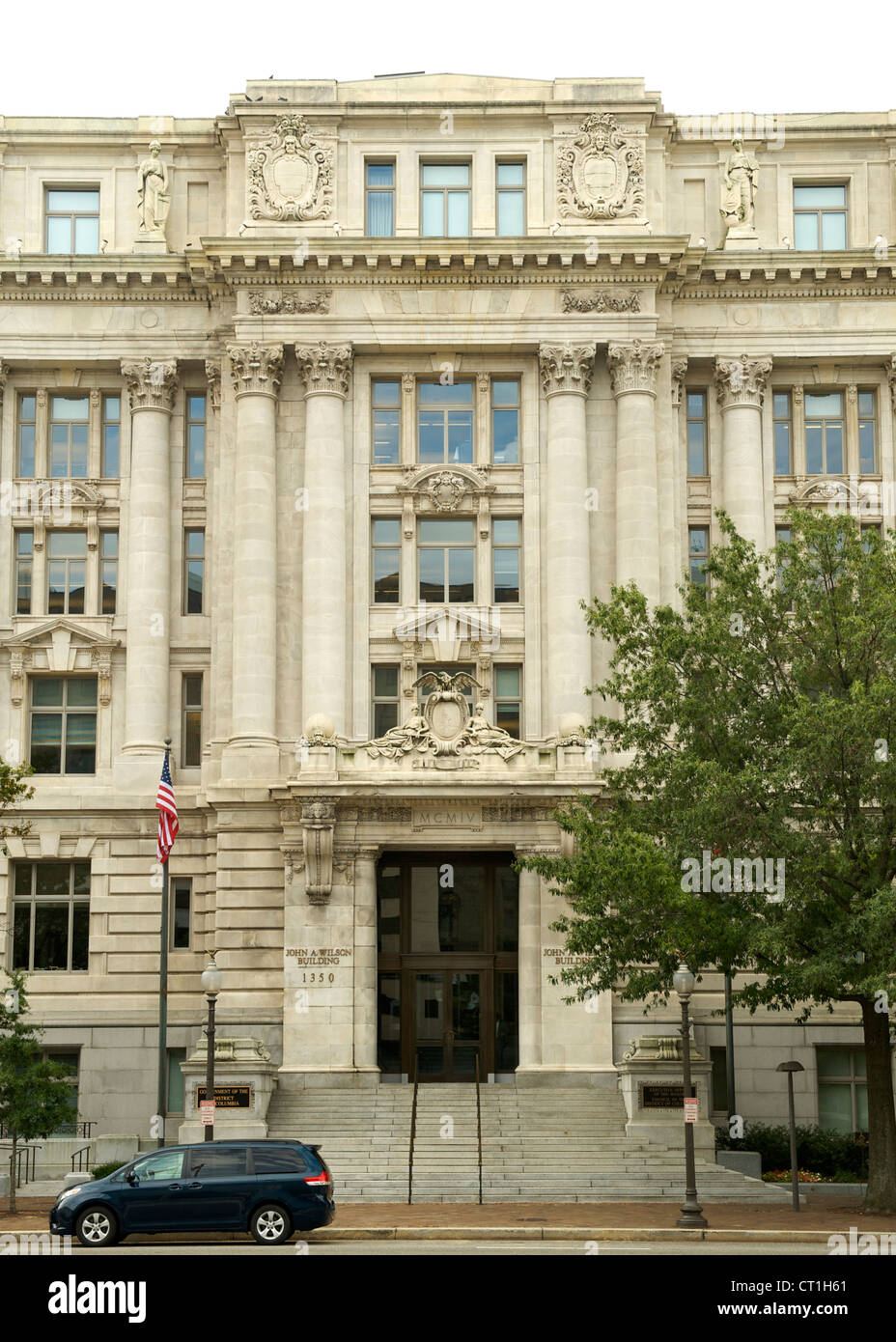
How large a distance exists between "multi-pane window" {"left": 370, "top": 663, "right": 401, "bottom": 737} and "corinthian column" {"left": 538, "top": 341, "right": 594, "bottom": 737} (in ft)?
14.7

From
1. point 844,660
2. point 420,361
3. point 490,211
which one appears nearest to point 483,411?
point 420,361

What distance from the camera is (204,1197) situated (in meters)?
27.7

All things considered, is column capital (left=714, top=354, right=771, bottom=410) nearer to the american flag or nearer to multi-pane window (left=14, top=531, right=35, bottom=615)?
the american flag

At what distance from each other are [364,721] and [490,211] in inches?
615

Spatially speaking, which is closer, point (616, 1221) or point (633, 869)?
point (616, 1221)

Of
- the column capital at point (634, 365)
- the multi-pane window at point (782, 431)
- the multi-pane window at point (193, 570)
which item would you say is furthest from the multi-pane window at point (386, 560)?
the multi-pane window at point (782, 431)

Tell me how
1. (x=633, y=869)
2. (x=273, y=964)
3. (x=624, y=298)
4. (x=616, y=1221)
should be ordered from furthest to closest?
(x=624, y=298) → (x=273, y=964) → (x=633, y=869) → (x=616, y=1221)

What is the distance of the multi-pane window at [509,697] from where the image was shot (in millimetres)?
49188

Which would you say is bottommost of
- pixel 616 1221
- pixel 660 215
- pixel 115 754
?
pixel 616 1221

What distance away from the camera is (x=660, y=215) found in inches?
1994

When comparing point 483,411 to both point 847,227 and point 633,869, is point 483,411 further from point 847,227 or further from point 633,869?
point 633,869

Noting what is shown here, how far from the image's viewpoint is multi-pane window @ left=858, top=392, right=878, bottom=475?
5153 centimetres

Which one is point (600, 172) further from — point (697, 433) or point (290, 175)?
point (290, 175)

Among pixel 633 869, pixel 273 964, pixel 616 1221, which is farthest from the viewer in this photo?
pixel 273 964
